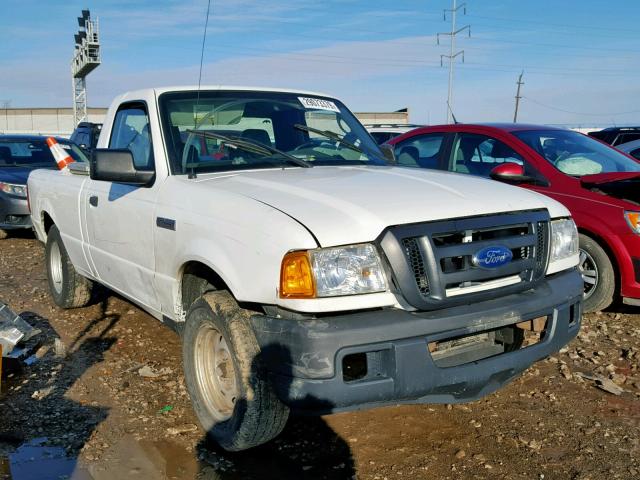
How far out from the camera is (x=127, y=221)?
4.09 meters

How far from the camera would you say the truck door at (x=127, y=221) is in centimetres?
389

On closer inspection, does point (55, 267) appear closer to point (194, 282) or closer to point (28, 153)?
point (194, 282)

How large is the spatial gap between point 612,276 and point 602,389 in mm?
1576

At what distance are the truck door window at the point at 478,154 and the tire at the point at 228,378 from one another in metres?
3.85

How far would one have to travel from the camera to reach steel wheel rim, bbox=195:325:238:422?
3.30 metres

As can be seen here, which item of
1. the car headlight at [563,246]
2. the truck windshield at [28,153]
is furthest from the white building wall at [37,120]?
the car headlight at [563,246]

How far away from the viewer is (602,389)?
4.13m

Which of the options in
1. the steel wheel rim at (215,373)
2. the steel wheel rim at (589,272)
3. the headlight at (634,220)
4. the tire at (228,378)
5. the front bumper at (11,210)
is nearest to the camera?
the tire at (228,378)

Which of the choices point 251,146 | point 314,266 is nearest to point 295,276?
point 314,266

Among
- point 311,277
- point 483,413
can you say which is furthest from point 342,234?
point 483,413

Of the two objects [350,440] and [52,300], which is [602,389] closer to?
[350,440]

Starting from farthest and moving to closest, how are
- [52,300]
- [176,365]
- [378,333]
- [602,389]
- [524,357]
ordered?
[52,300] < [176,365] < [602,389] < [524,357] < [378,333]

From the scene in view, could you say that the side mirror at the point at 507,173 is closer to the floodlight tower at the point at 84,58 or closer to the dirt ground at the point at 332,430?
the dirt ground at the point at 332,430

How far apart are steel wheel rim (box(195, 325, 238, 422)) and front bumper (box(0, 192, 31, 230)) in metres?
7.59
